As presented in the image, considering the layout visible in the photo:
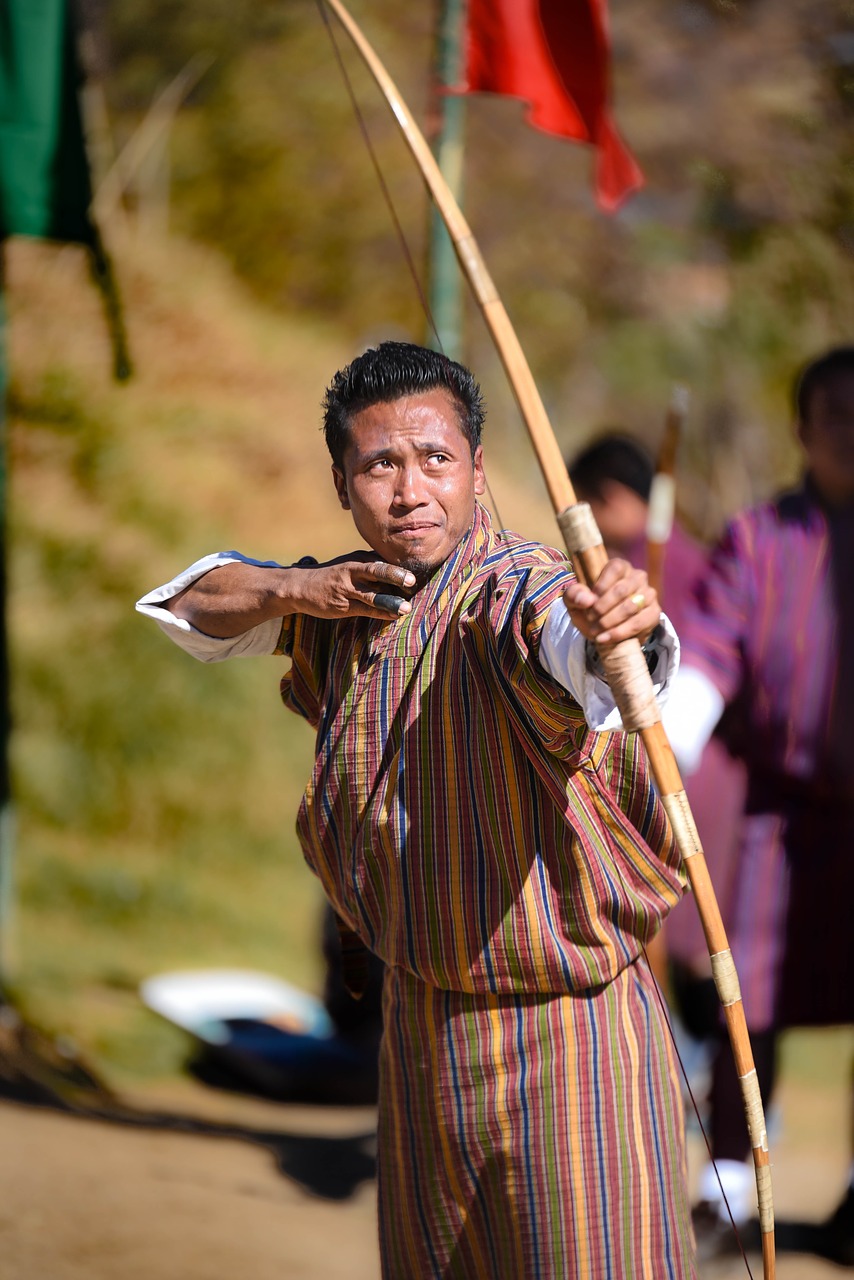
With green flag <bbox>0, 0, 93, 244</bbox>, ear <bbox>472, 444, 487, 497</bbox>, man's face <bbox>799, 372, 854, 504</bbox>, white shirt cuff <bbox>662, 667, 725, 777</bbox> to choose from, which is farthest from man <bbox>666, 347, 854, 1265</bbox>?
green flag <bbox>0, 0, 93, 244</bbox>

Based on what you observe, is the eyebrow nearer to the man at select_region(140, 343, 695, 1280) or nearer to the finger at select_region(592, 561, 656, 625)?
the man at select_region(140, 343, 695, 1280)

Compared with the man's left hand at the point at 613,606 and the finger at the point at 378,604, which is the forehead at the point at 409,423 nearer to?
the finger at the point at 378,604

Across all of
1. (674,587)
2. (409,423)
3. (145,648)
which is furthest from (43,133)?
(145,648)

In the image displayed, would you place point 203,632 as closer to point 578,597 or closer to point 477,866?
point 477,866

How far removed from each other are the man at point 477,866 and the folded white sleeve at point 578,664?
0.11 meters

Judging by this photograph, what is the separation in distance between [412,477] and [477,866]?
0.52m

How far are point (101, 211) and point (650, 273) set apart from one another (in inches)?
210

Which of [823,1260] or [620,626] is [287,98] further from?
[620,626]

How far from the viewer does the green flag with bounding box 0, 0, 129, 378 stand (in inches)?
161

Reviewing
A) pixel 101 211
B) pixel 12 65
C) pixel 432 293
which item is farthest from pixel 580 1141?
pixel 101 211

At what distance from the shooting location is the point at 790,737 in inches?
130

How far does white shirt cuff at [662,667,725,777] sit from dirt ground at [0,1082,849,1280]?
129cm

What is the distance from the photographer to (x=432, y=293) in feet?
13.5

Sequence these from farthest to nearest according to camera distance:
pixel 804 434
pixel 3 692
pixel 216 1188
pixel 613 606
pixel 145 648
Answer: pixel 145 648, pixel 3 692, pixel 216 1188, pixel 804 434, pixel 613 606
